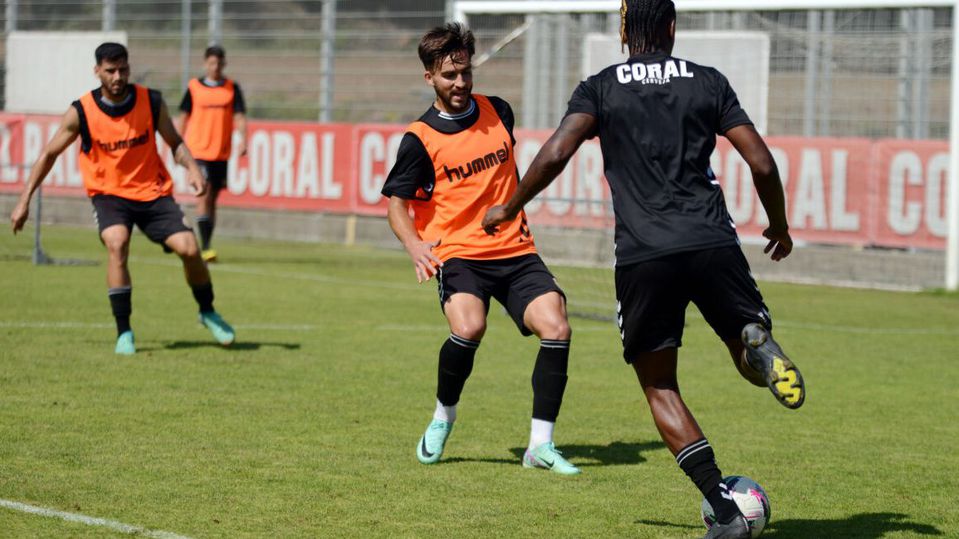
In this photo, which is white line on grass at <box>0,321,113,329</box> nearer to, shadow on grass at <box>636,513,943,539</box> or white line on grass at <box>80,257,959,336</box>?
white line on grass at <box>80,257,959,336</box>

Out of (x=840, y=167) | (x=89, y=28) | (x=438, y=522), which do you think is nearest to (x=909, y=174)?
(x=840, y=167)

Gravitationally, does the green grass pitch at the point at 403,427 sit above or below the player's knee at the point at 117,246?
below

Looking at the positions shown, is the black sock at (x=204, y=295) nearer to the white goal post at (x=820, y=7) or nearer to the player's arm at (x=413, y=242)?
the player's arm at (x=413, y=242)

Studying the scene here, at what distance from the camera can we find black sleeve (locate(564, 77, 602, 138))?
19.0 feet

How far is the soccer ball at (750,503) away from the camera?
5.71m

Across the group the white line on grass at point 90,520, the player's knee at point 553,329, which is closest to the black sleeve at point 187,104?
the player's knee at point 553,329

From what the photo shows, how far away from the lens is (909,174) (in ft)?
56.4

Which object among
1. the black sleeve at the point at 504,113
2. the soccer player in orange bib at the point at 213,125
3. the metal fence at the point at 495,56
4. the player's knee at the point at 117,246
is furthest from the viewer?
the soccer player in orange bib at the point at 213,125

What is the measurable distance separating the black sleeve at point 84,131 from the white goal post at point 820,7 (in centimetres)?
907

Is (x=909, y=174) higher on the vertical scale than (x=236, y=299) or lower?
higher

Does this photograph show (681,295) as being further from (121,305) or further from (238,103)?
(238,103)

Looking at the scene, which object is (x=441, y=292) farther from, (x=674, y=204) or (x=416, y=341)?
(x=416, y=341)

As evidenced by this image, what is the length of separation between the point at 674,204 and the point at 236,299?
31.1ft

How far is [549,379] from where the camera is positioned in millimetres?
7582
